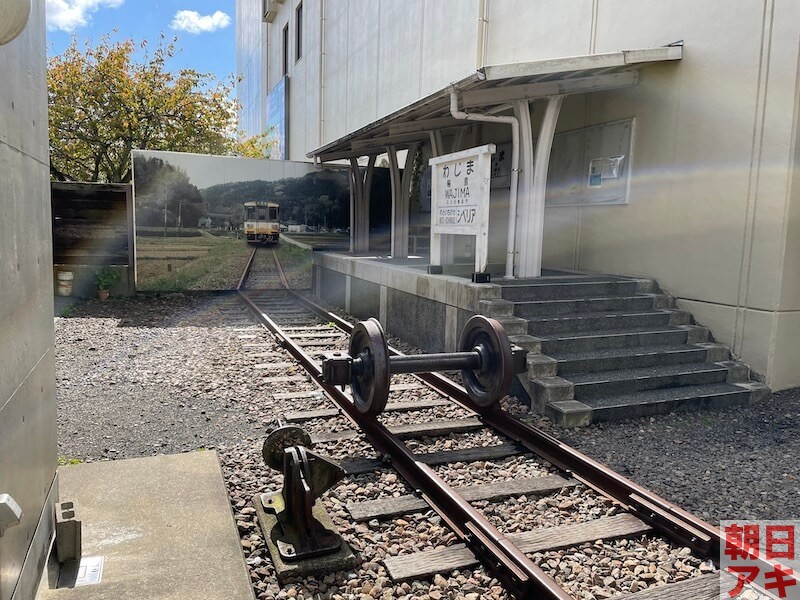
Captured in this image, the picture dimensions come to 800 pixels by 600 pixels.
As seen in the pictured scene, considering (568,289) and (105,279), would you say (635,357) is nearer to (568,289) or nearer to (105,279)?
(568,289)

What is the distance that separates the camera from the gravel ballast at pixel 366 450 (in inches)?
125

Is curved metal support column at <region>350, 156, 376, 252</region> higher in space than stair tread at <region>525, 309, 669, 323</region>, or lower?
higher

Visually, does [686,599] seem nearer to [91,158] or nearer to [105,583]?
Answer: [105,583]

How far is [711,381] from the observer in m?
6.29

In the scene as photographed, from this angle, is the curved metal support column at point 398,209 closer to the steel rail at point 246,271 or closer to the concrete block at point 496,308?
the steel rail at point 246,271

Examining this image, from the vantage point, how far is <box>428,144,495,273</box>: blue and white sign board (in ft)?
22.9

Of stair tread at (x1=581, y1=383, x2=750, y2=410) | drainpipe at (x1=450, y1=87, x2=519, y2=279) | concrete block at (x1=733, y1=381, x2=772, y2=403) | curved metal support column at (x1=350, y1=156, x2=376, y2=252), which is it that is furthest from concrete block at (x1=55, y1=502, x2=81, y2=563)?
curved metal support column at (x1=350, y1=156, x2=376, y2=252)

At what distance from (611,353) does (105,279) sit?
35.5ft

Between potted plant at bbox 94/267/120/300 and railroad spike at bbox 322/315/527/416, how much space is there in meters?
9.37

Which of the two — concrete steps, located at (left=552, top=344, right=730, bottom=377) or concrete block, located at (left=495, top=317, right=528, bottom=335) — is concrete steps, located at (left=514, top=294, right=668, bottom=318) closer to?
concrete block, located at (left=495, top=317, right=528, bottom=335)

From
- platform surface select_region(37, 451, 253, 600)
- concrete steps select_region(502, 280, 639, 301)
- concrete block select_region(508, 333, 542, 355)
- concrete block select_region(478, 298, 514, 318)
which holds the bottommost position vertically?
platform surface select_region(37, 451, 253, 600)

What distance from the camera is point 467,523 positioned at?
3.48 meters

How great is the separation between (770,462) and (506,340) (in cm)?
221

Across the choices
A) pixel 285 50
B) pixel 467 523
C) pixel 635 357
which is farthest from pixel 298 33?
pixel 467 523
